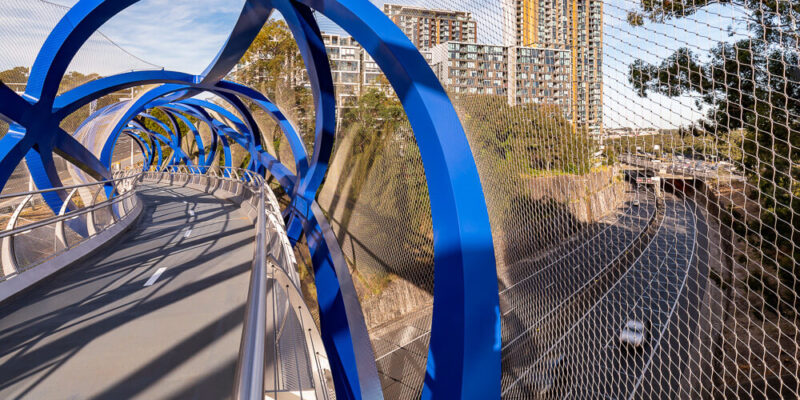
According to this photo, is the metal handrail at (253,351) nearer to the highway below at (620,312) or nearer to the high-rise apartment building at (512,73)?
the highway below at (620,312)

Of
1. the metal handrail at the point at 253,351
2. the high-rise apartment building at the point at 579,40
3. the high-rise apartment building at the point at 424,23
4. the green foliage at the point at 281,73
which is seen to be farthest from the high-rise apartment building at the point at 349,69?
the metal handrail at the point at 253,351

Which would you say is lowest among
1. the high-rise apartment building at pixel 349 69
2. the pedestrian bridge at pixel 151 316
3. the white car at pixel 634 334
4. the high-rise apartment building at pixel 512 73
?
the white car at pixel 634 334

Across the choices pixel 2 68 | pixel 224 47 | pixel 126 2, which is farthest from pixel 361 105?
pixel 2 68

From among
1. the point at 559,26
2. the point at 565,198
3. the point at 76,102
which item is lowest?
the point at 565,198

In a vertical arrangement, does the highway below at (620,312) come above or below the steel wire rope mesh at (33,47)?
below

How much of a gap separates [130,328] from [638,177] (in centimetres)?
353

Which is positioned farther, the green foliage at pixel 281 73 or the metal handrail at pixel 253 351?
the green foliage at pixel 281 73

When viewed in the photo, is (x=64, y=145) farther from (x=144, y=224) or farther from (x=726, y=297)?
(x=726, y=297)

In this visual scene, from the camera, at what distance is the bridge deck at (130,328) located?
252 cm

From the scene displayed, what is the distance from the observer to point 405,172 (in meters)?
5.83

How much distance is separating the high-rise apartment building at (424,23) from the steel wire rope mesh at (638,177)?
0.48 meters

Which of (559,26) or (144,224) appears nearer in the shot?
(559,26)

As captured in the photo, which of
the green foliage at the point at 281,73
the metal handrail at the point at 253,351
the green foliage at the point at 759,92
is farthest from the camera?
the green foliage at the point at 281,73

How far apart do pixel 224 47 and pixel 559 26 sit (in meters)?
7.31
